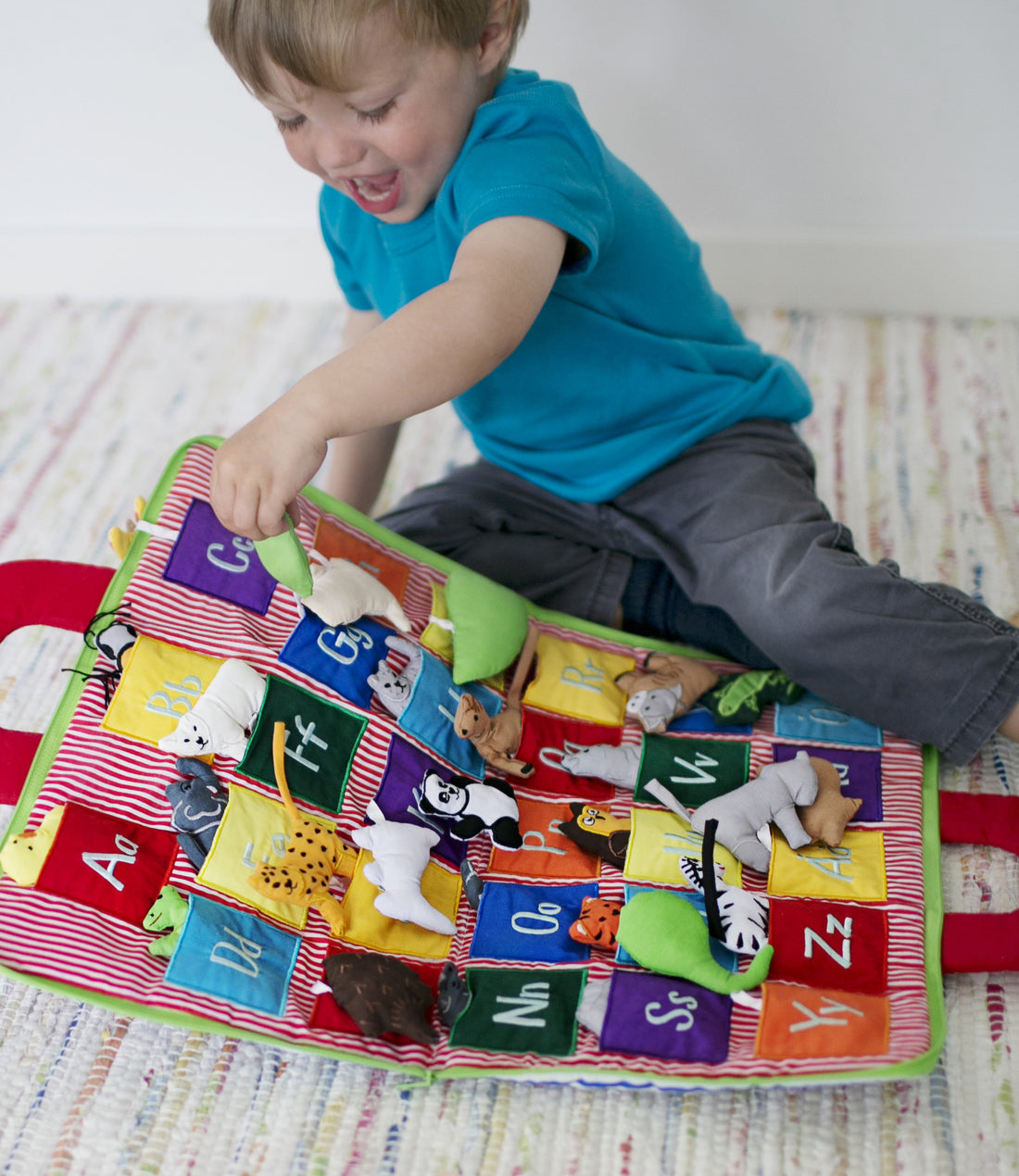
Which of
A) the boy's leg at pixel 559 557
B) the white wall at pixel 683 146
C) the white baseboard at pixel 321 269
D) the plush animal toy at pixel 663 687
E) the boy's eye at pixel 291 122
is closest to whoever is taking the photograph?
the boy's eye at pixel 291 122

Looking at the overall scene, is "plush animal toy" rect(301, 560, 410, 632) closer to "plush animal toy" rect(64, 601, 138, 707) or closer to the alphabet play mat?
the alphabet play mat

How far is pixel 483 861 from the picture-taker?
841 millimetres

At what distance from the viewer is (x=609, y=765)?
885 mm

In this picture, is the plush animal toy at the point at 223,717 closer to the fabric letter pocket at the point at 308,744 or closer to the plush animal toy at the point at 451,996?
the fabric letter pocket at the point at 308,744

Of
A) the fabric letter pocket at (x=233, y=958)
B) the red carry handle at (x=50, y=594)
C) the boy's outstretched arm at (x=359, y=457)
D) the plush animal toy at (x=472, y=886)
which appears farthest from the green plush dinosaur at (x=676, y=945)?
the boy's outstretched arm at (x=359, y=457)

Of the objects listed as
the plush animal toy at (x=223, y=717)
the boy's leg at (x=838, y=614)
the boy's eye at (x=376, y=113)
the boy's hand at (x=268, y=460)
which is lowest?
the plush animal toy at (x=223, y=717)

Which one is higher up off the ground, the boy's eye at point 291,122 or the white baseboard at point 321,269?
the white baseboard at point 321,269

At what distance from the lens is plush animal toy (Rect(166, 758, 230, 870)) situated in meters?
0.75

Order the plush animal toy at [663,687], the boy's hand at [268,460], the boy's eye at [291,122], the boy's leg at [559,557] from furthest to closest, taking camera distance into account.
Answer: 1. the boy's leg at [559,557]
2. the plush animal toy at [663,687]
3. the boy's eye at [291,122]
4. the boy's hand at [268,460]

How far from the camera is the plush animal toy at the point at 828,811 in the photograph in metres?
0.82

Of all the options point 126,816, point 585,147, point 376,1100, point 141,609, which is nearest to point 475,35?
point 585,147

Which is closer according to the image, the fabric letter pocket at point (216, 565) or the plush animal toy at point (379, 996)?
the plush animal toy at point (379, 996)

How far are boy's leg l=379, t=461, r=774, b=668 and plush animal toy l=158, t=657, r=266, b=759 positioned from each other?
30cm

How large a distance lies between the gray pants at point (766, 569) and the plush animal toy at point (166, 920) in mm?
445
